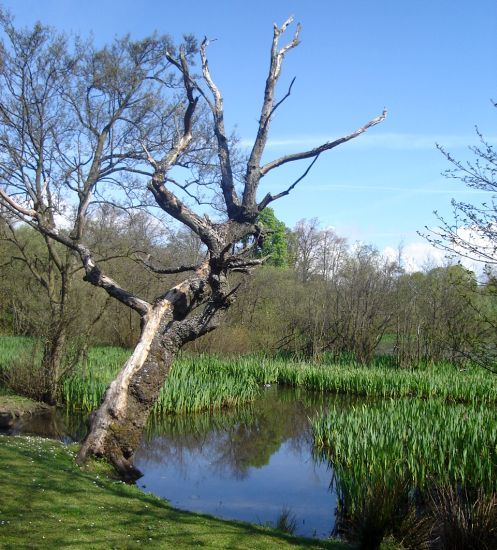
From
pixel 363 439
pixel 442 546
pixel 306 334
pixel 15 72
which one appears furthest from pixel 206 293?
pixel 306 334

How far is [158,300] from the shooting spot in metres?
8.73

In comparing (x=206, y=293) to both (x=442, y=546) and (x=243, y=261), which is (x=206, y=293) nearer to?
(x=243, y=261)

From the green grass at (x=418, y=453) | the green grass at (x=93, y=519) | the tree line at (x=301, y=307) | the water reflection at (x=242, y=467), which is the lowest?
the water reflection at (x=242, y=467)

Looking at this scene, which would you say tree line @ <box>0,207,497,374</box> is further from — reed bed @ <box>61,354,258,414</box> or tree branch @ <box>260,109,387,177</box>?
tree branch @ <box>260,109,387,177</box>

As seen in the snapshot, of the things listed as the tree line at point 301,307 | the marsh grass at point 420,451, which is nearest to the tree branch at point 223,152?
the marsh grass at point 420,451

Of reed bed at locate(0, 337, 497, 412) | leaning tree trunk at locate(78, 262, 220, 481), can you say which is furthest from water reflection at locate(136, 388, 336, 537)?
leaning tree trunk at locate(78, 262, 220, 481)

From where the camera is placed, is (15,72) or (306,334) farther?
(306,334)

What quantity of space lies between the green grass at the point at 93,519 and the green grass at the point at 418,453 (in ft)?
4.40

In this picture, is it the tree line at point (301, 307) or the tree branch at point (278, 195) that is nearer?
the tree branch at point (278, 195)

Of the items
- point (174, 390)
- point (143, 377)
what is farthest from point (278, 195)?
point (174, 390)

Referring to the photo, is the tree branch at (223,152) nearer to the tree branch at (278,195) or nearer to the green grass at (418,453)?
the tree branch at (278,195)

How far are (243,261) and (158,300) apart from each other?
127 cm

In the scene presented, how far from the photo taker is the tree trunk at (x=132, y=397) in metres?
7.97

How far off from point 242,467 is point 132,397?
2.59m
